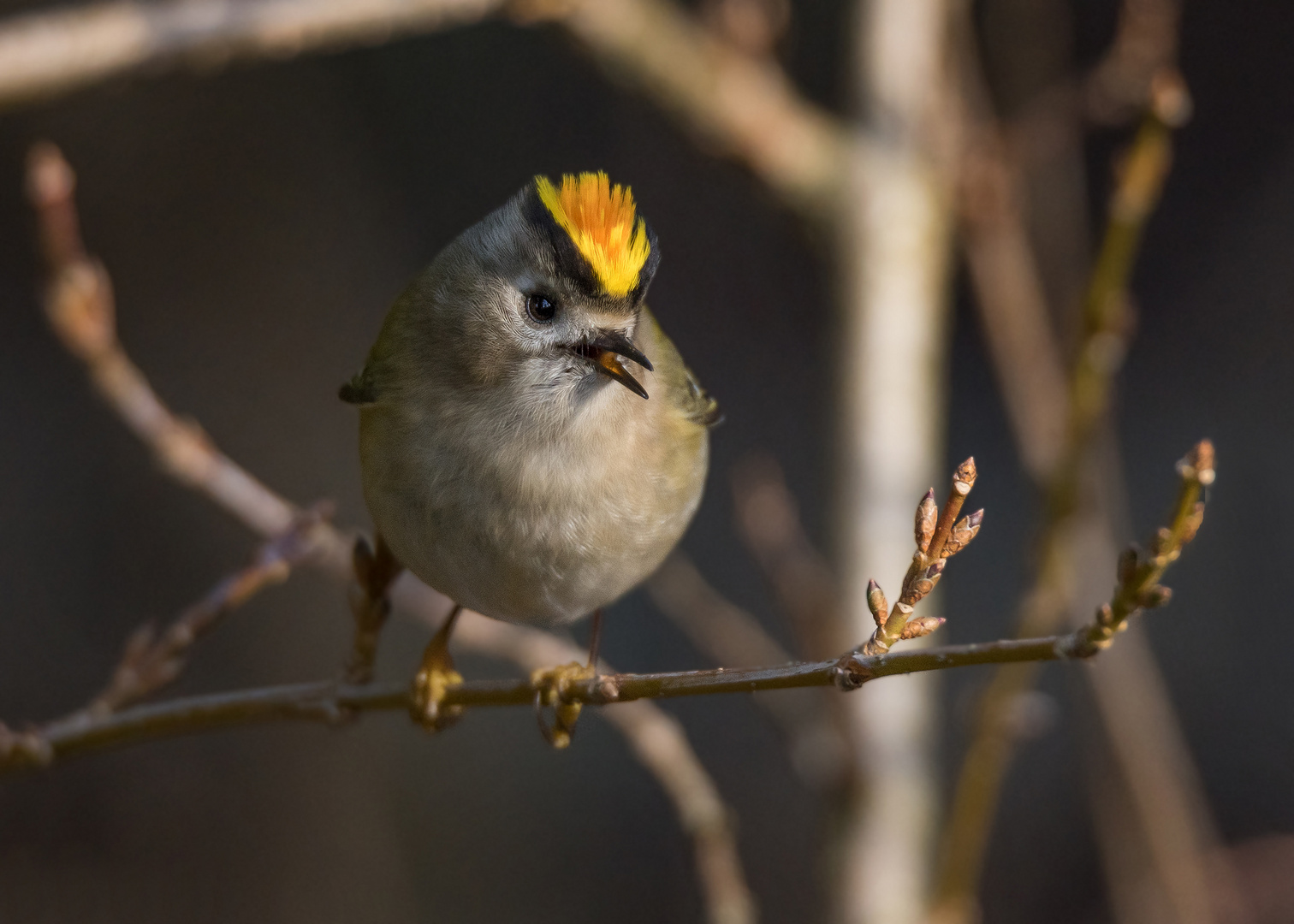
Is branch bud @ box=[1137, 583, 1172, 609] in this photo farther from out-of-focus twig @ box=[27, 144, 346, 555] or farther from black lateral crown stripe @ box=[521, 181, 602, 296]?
out-of-focus twig @ box=[27, 144, 346, 555]

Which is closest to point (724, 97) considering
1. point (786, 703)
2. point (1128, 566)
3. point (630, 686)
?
point (786, 703)

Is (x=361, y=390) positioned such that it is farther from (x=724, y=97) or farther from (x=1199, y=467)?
(x=1199, y=467)

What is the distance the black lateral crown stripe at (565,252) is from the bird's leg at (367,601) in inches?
15.9

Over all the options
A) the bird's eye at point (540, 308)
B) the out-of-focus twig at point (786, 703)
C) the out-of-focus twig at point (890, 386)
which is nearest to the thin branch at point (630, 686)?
the out-of-focus twig at point (786, 703)

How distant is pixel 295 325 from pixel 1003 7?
2.22m

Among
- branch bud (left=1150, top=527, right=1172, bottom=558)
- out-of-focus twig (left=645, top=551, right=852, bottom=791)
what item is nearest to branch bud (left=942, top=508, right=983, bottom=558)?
branch bud (left=1150, top=527, right=1172, bottom=558)

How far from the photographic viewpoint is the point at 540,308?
1520mm

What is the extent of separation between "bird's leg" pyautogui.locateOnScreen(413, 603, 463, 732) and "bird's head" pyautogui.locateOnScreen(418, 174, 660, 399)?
383 mm

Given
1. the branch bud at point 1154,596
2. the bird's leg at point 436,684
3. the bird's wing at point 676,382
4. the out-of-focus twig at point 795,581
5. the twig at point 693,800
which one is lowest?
the branch bud at point 1154,596

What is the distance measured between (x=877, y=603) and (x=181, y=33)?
4.18 ft

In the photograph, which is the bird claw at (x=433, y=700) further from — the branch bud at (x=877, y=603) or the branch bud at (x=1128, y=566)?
the branch bud at (x=1128, y=566)

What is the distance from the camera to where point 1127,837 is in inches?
93.3

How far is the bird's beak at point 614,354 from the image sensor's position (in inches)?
55.9

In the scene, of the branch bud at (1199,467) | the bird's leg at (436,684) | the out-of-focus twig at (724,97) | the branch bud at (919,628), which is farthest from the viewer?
the out-of-focus twig at (724,97)
